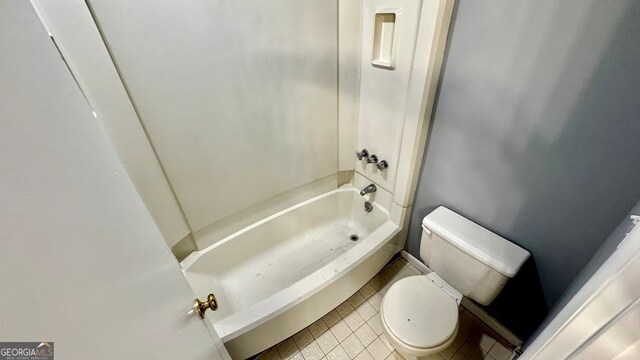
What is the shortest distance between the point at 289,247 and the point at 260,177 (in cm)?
64

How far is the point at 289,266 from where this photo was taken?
1827 millimetres

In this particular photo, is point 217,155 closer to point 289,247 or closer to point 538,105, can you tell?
point 289,247

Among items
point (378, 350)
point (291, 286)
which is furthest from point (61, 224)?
point (378, 350)

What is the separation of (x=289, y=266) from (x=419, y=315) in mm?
937

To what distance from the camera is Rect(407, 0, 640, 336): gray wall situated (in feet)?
2.66

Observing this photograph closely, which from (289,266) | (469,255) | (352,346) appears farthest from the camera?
(289,266)

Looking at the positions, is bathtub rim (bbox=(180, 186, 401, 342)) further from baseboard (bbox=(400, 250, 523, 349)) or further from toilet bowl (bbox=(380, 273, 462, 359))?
baseboard (bbox=(400, 250, 523, 349))

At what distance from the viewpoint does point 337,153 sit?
1913 mm

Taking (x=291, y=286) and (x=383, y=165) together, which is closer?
(x=291, y=286)

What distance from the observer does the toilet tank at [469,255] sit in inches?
44.1

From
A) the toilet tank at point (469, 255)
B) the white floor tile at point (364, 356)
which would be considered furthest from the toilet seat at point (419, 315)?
the white floor tile at point (364, 356)

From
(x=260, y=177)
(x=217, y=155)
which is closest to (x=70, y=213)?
(x=217, y=155)

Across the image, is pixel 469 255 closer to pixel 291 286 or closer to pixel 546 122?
pixel 546 122

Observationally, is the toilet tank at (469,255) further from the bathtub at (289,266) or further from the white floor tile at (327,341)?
the white floor tile at (327,341)
